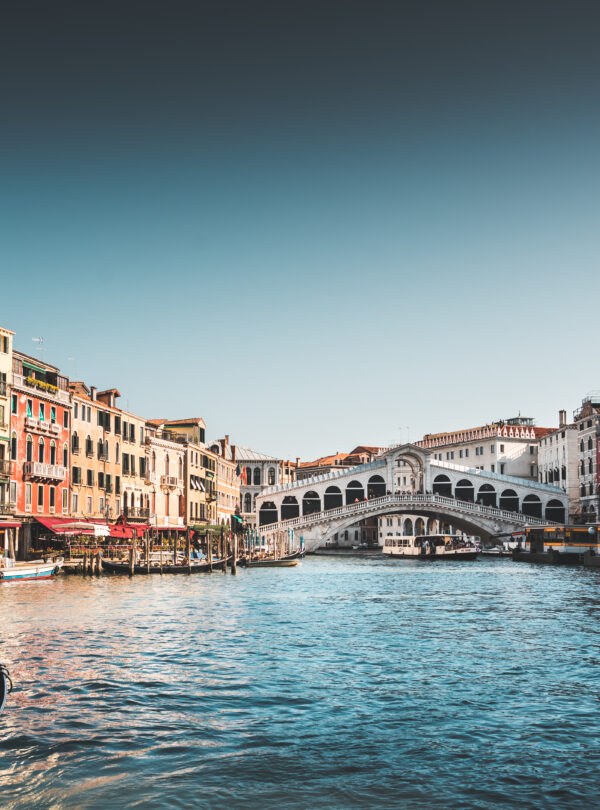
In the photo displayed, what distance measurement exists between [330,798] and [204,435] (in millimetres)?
57011

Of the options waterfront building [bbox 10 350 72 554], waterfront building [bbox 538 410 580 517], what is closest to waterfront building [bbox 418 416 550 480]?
waterfront building [bbox 538 410 580 517]

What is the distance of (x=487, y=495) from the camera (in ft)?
251

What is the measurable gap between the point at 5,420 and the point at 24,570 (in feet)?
22.7

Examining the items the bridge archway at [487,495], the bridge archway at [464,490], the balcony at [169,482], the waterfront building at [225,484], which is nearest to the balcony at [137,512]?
the balcony at [169,482]

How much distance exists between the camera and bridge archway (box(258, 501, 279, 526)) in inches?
2997

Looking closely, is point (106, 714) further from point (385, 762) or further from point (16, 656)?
point (16, 656)

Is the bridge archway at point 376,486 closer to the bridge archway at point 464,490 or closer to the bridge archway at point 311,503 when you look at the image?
the bridge archway at point 311,503

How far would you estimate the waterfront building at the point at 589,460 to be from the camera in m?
66.7

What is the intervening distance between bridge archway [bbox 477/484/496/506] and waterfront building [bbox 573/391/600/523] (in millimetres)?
7282

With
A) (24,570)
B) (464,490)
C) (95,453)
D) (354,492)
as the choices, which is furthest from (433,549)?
(24,570)

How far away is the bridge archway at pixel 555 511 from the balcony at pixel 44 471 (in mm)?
45869

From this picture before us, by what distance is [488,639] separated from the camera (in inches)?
735

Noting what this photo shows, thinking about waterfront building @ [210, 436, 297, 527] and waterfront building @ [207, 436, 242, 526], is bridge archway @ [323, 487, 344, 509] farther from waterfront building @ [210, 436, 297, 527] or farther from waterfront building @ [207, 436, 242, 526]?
waterfront building @ [210, 436, 297, 527]

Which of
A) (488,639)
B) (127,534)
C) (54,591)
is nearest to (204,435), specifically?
(127,534)
